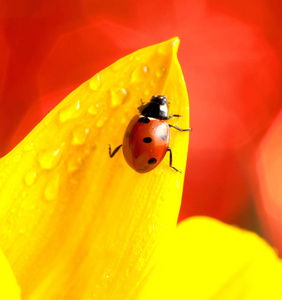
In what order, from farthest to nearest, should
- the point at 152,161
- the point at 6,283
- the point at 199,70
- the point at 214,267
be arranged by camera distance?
the point at 199,70 < the point at 214,267 < the point at 152,161 < the point at 6,283

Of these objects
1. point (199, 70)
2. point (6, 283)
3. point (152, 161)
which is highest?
point (199, 70)

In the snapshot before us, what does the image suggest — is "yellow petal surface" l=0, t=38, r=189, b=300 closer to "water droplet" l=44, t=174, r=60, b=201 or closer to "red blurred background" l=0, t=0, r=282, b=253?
"water droplet" l=44, t=174, r=60, b=201

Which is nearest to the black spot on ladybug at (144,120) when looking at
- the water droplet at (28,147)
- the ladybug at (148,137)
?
the ladybug at (148,137)

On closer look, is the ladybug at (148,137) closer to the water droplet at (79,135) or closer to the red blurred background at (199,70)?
the water droplet at (79,135)

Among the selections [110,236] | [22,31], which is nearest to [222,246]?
[110,236]

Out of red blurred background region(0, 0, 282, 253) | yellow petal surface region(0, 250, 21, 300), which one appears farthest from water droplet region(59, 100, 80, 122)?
red blurred background region(0, 0, 282, 253)

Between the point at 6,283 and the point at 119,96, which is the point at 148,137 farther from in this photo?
the point at 6,283

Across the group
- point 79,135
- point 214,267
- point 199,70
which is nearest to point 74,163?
point 79,135

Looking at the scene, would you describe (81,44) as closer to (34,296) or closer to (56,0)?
(56,0)
